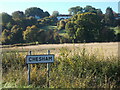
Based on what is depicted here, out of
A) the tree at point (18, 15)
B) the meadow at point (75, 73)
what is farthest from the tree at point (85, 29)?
the meadow at point (75, 73)

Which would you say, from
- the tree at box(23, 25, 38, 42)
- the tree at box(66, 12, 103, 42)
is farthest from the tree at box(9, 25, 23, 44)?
the tree at box(66, 12, 103, 42)

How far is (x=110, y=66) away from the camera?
21.5 ft

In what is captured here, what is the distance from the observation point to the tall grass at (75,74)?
5.62 m

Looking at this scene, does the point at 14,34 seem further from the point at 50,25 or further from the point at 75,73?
the point at 75,73

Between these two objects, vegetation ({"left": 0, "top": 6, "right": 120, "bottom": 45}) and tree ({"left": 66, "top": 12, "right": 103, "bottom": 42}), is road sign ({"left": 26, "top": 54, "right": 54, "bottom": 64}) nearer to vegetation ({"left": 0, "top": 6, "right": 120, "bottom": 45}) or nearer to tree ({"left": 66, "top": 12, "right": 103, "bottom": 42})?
vegetation ({"left": 0, "top": 6, "right": 120, "bottom": 45})

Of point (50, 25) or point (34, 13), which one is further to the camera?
point (50, 25)

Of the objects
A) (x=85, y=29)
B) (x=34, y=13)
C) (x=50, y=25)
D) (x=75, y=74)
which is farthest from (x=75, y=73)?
(x=85, y=29)

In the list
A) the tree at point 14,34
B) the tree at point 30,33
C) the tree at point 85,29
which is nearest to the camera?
the tree at point 14,34

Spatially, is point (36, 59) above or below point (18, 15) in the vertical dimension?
below

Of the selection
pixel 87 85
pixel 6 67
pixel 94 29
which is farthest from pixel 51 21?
pixel 87 85

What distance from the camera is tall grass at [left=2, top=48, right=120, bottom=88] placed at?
18.4 feet

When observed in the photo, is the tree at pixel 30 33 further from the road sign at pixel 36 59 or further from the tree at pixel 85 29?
the road sign at pixel 36 59

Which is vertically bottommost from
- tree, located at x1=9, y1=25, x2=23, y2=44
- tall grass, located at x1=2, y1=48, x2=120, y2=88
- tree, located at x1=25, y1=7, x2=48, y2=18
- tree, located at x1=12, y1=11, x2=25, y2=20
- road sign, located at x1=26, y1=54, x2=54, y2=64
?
tall grass, located at x1=2, y1=48, x2=120, y2=88

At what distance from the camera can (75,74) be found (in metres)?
6.28
